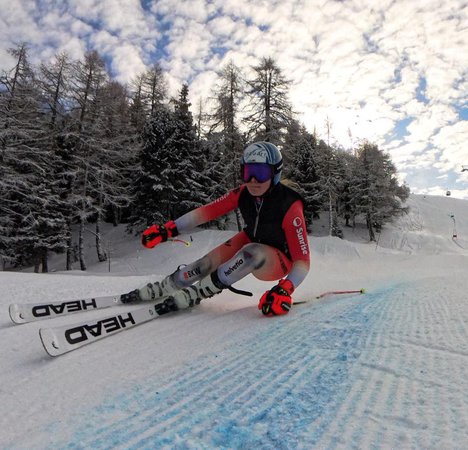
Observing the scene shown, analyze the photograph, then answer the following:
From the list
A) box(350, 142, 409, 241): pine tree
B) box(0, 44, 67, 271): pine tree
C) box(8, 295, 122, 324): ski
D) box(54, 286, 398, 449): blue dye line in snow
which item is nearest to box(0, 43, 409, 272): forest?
box(0, 44, 67, 271): pine tree

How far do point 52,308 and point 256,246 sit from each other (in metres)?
2.08

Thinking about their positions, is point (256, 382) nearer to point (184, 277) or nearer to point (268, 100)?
point (184, 277)

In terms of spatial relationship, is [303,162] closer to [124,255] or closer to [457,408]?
[124,255]

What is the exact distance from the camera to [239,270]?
10.7 ft

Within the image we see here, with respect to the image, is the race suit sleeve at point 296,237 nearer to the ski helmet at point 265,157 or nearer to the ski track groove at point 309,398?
the ski helmet at point 265,157

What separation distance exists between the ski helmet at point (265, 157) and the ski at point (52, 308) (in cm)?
211

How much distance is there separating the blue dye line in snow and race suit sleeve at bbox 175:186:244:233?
2152 mm

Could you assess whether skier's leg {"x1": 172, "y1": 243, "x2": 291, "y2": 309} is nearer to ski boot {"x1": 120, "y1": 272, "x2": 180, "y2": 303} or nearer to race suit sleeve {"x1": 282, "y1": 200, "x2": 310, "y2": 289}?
race suit sleeve {"x1": 282, "y1": 200, "x2": 310, "y2": 289}

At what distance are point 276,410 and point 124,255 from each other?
19.5 meters

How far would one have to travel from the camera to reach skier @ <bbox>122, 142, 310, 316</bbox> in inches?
130

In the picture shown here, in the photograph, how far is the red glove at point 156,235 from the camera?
3703 mm

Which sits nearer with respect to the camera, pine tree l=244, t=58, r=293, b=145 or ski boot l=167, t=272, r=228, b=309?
ski boot l=167, t=272, r=228, b=309

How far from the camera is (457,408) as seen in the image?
1053 millimetres

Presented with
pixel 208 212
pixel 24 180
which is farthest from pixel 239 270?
pixel 24 180
